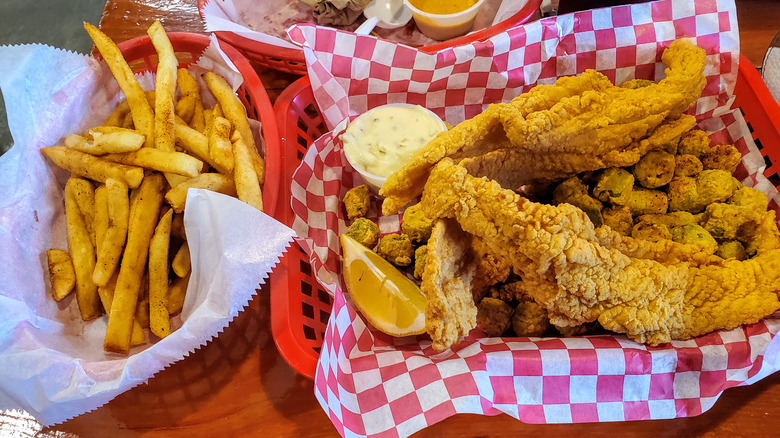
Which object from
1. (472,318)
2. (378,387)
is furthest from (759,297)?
(378,387)

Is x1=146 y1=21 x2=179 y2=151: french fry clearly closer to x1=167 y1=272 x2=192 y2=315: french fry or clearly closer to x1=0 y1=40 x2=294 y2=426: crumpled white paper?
x1=0 y1=40 x2=294 y2=426: crumpled white paper

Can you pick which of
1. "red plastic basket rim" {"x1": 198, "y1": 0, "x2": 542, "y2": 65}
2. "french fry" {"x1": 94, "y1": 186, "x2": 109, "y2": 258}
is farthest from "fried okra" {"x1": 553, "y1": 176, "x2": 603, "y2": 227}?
"french fry" {"x1": 94, "y1": 186, "x2": 109, "y2": 258}

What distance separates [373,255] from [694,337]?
3.51 feet

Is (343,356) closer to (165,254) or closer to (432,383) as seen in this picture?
(432,383)

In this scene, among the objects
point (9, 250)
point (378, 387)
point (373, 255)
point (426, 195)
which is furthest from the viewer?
point (373, 255)

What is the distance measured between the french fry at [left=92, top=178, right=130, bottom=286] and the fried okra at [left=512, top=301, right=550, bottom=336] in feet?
4.66

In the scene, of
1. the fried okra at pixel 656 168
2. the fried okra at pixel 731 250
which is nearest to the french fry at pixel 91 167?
the fried okra at pixel 656 168

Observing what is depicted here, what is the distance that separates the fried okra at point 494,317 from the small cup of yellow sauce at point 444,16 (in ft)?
4.76

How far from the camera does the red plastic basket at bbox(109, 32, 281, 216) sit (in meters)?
1.98

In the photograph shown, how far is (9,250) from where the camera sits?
175cm

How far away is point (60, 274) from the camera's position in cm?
185

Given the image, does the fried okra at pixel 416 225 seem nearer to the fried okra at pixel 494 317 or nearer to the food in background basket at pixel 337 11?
the fried okra at pixel 494 317

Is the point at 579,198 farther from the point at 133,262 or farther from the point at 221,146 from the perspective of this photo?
the point at 133,262

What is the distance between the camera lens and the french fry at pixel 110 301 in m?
1.79
